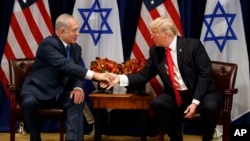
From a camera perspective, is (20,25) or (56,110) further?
(20,25)

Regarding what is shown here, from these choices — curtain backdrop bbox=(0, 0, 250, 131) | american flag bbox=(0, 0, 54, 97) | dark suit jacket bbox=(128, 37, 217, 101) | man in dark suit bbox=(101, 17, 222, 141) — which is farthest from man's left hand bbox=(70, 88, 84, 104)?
american flag bbox=(0, 0, 54, 97)

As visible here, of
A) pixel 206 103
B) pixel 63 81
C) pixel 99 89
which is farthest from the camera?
pixel 99 89

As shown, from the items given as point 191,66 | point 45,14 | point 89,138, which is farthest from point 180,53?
point 45,14

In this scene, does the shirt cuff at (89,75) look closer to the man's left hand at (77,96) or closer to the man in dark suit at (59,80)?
the man in dark suit at (59,80)

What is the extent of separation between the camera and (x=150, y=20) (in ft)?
19.0

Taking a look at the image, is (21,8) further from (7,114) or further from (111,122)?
(111,122)

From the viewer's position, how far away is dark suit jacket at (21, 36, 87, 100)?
4.73m

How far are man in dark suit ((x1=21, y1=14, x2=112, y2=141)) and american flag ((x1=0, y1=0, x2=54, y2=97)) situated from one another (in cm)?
109

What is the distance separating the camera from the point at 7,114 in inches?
243

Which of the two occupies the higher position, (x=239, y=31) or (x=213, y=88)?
(x=239, y=31)

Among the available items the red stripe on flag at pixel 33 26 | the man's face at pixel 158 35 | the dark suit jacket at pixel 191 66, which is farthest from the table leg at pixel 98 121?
the red stripe on flag at pixel 33 26

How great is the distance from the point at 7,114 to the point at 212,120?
286 cm

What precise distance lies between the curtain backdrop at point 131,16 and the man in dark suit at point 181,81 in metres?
0.98

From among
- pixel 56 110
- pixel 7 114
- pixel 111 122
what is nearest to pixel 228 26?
pixel 111 122
